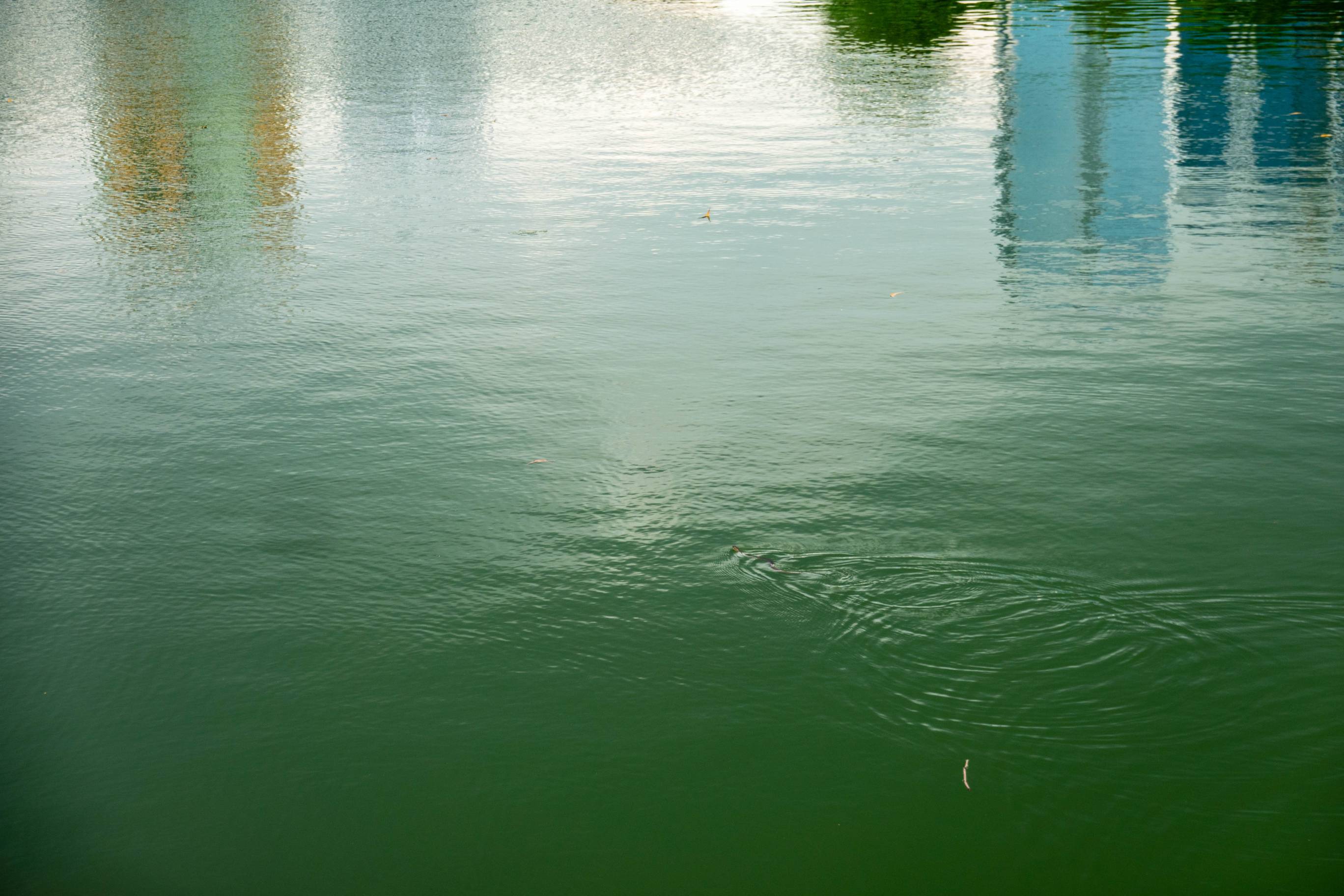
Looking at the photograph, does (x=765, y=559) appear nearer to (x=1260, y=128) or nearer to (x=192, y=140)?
(x=192, y=140)

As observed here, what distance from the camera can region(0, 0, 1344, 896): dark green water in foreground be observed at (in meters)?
3.15

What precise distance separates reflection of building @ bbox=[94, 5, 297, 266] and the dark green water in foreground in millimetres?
157

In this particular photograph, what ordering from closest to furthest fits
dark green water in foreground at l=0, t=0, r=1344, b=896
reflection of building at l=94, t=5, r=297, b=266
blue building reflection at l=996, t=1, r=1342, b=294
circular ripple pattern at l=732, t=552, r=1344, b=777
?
1. dark green water in foreground at l=0, t=0, r=1344, b=896
2. circular ripple pattern at l=732, t=552, r=1344, b=777
3. blue building reflection at l=996, t=1, r=1342, b=294
4. reflection of building at l=94, t=5, r=297, b=266

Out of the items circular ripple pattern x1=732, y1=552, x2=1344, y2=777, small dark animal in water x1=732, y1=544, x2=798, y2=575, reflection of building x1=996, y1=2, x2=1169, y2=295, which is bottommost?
circular ripple pattern x1=732, y1=552, x2=1344, y2=777

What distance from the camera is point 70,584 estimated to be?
14.1 ft

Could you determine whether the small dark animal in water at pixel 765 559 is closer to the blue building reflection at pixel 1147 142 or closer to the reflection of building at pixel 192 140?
the blue building reflection at pixel 1147 142

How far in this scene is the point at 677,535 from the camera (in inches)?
177

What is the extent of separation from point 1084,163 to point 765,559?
809cm

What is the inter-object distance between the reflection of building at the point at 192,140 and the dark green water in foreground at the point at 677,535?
0.16 meters

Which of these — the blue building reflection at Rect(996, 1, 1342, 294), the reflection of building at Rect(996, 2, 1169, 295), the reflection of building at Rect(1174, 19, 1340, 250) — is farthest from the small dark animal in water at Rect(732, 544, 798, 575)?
the reflection of building at Rect(1174, 19, 1340, 250)

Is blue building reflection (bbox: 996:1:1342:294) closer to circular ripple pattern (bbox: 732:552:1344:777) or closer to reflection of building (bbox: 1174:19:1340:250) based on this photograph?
reflection of building (bbox: 1174:19:1340:250)

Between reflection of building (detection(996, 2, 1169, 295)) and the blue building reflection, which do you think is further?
the blue building reflection

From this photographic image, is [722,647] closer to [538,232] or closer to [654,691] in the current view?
[654,691]

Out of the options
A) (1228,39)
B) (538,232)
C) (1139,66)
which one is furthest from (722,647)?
(1228,39)
